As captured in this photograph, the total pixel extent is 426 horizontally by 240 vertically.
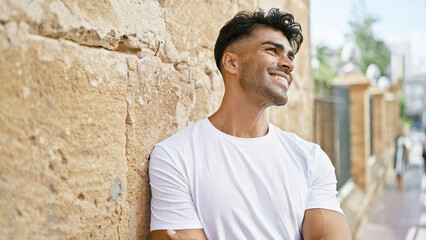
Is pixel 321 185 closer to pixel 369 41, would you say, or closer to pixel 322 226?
pixel 322 226

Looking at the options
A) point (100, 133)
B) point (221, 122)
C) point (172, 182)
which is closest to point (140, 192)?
point (172, 182)

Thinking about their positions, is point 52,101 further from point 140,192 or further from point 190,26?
point 190,26

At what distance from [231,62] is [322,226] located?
826mm

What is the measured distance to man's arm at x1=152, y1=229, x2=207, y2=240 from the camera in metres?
1.49

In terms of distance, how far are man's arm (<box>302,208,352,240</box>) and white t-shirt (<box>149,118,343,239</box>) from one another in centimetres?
2

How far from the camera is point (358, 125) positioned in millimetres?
8773

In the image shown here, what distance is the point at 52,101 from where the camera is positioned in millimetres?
1193

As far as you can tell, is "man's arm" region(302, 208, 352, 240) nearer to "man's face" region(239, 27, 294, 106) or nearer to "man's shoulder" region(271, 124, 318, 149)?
"man's shoulder" region(271, 124, 318, 149)

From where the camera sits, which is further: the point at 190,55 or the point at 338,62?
the point at 338,62

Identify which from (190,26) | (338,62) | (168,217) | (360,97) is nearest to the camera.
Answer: (168,217)

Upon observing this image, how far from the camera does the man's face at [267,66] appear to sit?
5.95 feet

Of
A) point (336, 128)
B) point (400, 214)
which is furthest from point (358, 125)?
point (400, 214)

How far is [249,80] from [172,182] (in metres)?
0.59

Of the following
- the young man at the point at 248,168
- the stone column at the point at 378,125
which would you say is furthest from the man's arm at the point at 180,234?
the stone column at the point at 378,125
